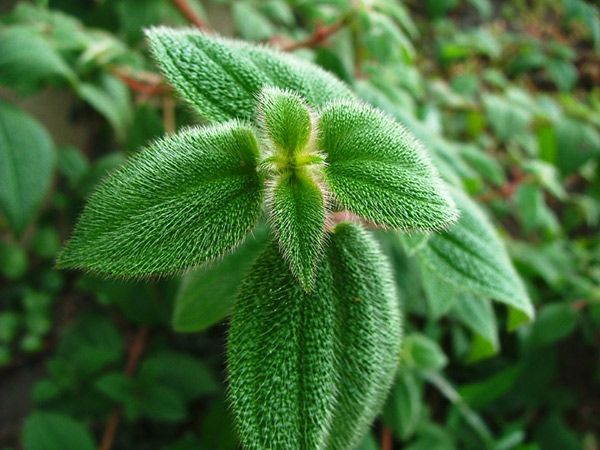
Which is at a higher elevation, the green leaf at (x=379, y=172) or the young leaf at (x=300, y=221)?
the green leaf at (x=379, y=172)

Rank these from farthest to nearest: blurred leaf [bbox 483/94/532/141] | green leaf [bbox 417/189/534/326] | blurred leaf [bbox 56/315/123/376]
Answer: blurred leaf [bbox 483/94/532/141] < blurred leaf [bbox 56/315/123/376] < green leaf [bbox 417/189/534/326]

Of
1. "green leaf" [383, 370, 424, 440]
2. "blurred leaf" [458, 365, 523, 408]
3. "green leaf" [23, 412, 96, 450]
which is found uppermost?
"green leaf" [383, 370, 424, 440]

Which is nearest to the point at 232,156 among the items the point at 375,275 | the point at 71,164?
the point at 375,275

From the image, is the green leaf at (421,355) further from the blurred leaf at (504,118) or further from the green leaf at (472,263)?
the blurred leaf at (504,118)

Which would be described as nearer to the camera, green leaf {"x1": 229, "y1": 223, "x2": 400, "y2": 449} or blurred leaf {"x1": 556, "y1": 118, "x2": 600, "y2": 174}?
green leaf {"x1": 229, "y1": 223, "x2": 400, "y2": 449}

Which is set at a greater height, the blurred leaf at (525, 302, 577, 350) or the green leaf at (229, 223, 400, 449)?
the green leaf at (229, 223, 400, 449)

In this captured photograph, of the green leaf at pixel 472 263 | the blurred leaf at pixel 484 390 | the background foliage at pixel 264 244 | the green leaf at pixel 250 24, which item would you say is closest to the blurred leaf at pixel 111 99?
the background foliage at pixel 264 244

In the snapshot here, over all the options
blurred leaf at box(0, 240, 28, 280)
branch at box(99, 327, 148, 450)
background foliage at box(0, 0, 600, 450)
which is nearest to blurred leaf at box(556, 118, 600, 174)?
background foliage at box(0, 0, 600, 450)

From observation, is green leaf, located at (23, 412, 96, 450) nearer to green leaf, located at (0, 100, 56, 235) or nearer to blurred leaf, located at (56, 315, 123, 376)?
blurred leaf, located at (56, 315, 123, 376)
